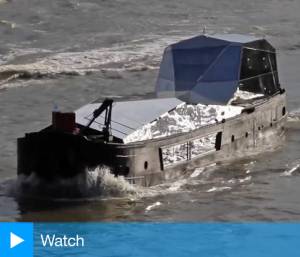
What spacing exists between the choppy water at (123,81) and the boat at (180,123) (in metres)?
0.42

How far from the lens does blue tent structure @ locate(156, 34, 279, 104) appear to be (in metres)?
26.5

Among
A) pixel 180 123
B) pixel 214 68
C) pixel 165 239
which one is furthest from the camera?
pixel 214 68

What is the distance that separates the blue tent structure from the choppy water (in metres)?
1.93

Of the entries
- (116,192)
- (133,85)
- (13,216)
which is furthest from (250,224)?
(133,85)

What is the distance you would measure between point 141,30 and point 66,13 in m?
5.51

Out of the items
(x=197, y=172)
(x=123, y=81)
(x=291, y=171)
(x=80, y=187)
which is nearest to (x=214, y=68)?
(x=291, y=171)

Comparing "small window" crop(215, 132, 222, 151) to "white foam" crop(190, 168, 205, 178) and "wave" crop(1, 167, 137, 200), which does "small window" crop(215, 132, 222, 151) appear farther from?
"wave" crop(1, 167, 137, 200)

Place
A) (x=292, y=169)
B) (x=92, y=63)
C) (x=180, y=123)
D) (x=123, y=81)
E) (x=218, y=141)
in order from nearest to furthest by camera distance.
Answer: (x=180, y=123), (x=218, y=141), (x=292, y=169), (x=123, y=81), (x=92, y=63)

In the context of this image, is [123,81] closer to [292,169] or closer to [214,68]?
[214,68]

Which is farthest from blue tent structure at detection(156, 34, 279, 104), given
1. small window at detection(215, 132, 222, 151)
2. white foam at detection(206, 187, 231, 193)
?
white foam at detection(206, 187, 231, 193)

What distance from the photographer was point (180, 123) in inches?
925

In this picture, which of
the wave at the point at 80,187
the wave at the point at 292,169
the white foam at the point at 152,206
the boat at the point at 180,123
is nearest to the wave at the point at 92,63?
the boat at the point at 180,123

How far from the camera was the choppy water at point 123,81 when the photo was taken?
21.5 meters

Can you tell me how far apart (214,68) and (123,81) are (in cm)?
882
